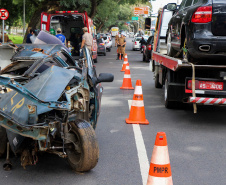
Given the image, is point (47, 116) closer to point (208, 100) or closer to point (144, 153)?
point (144, 153)

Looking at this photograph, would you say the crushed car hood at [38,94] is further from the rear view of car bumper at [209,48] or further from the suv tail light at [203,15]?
the suv tail light at [203,15]

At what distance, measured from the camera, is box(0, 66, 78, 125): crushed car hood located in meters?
4.87

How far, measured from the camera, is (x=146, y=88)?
556 inches

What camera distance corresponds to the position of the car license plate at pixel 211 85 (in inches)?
322

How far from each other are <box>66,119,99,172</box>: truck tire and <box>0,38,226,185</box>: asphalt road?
0.49 ft

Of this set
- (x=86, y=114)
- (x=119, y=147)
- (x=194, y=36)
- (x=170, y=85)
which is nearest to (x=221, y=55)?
(x=194, y=36)

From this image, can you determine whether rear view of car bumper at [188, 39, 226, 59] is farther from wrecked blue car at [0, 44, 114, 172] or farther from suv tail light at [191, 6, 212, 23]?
wrecked blue car at [0, 44, 114, 172]

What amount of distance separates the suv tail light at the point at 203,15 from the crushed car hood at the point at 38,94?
3366mm

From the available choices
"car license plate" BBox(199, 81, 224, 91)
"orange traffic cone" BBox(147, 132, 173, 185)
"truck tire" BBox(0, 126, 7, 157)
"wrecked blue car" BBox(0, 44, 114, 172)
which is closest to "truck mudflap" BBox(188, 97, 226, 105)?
"car license plate" BBox(199, 81, 224, 91)

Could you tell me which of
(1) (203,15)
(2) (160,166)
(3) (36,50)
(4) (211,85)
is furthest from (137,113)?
(2) (160,166)

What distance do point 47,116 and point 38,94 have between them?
0.91ft

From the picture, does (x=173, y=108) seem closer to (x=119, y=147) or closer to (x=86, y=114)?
(x=119, y=147)

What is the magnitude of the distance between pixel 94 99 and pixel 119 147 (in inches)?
34.3

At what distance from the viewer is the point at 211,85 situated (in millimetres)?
8188
